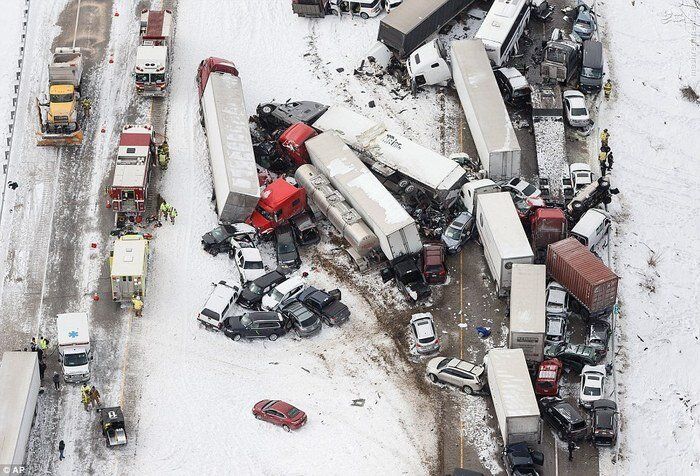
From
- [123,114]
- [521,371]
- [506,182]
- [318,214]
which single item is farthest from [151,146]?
[521,371]

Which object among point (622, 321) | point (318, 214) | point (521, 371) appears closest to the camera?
point (521, 371)

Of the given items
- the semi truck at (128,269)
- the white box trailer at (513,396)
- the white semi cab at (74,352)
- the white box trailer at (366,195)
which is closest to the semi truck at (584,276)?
the white box trailer at (513,396)

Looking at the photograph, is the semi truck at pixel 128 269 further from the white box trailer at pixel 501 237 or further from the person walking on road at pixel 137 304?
the white box trailer at pixel 501 237

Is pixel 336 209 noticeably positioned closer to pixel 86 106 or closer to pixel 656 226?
pixel 656 226

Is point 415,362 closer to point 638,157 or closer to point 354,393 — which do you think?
point 354,393

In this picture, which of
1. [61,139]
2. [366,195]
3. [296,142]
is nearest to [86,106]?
[61,139]

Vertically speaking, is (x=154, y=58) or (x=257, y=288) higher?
(x=154, y=58)
